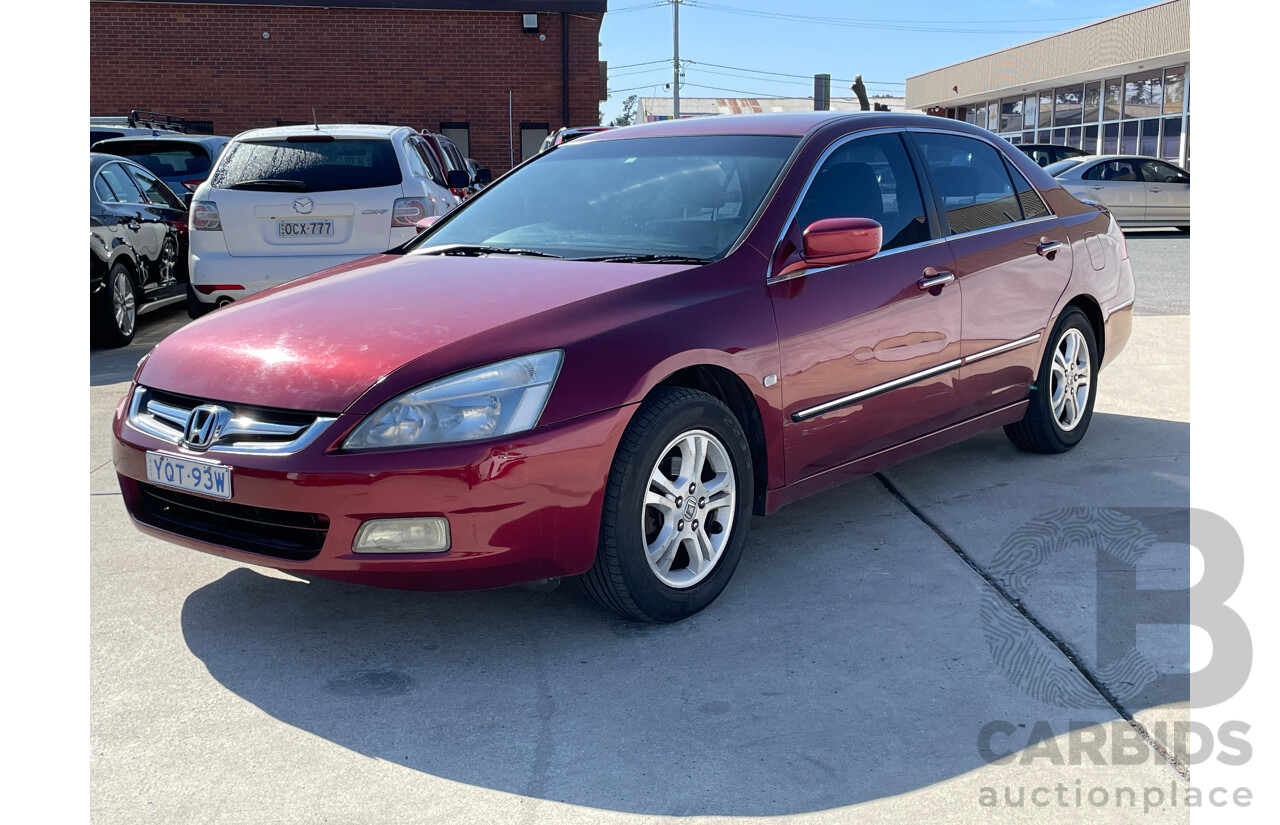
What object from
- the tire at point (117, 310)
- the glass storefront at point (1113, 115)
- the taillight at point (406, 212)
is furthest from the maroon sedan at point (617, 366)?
the glass storefront at point (1113, 115)

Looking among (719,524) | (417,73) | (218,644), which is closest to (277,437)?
(218,644)

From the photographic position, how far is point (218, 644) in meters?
3.64

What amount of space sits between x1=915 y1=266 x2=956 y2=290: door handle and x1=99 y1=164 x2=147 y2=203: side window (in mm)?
7593

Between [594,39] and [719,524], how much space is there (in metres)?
20.3

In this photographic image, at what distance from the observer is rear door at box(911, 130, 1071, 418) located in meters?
4.95

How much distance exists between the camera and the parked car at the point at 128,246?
9.19 meters

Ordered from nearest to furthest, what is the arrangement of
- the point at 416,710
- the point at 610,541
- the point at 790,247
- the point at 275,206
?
1. the point at 416,710
2. the point at 610,541
3. the point at 790,247
4. the point at 275,206

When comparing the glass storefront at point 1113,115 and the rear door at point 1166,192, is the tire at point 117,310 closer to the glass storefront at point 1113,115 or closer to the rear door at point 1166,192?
the rear door at point 1166,192

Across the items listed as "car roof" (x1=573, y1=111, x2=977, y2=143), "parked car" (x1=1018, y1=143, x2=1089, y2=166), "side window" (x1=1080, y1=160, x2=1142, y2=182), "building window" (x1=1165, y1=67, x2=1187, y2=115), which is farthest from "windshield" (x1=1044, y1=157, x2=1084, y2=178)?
"car roof" (x1=573, y1=111, x2=977, y2=143)

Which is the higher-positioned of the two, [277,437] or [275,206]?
[275,206]

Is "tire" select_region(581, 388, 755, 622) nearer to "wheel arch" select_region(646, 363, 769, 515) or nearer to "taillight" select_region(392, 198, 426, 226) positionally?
"wheel arch" select_region(646, 363, 769, 515)

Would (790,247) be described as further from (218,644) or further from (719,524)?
(218,644)

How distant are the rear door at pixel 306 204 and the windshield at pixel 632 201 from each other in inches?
137

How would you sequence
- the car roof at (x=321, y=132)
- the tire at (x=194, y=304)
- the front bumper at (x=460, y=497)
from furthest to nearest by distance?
the car roof at (x=321, y=132)
the tire at (x=194, y=304)
the front bumper at (x=460, y=497)
